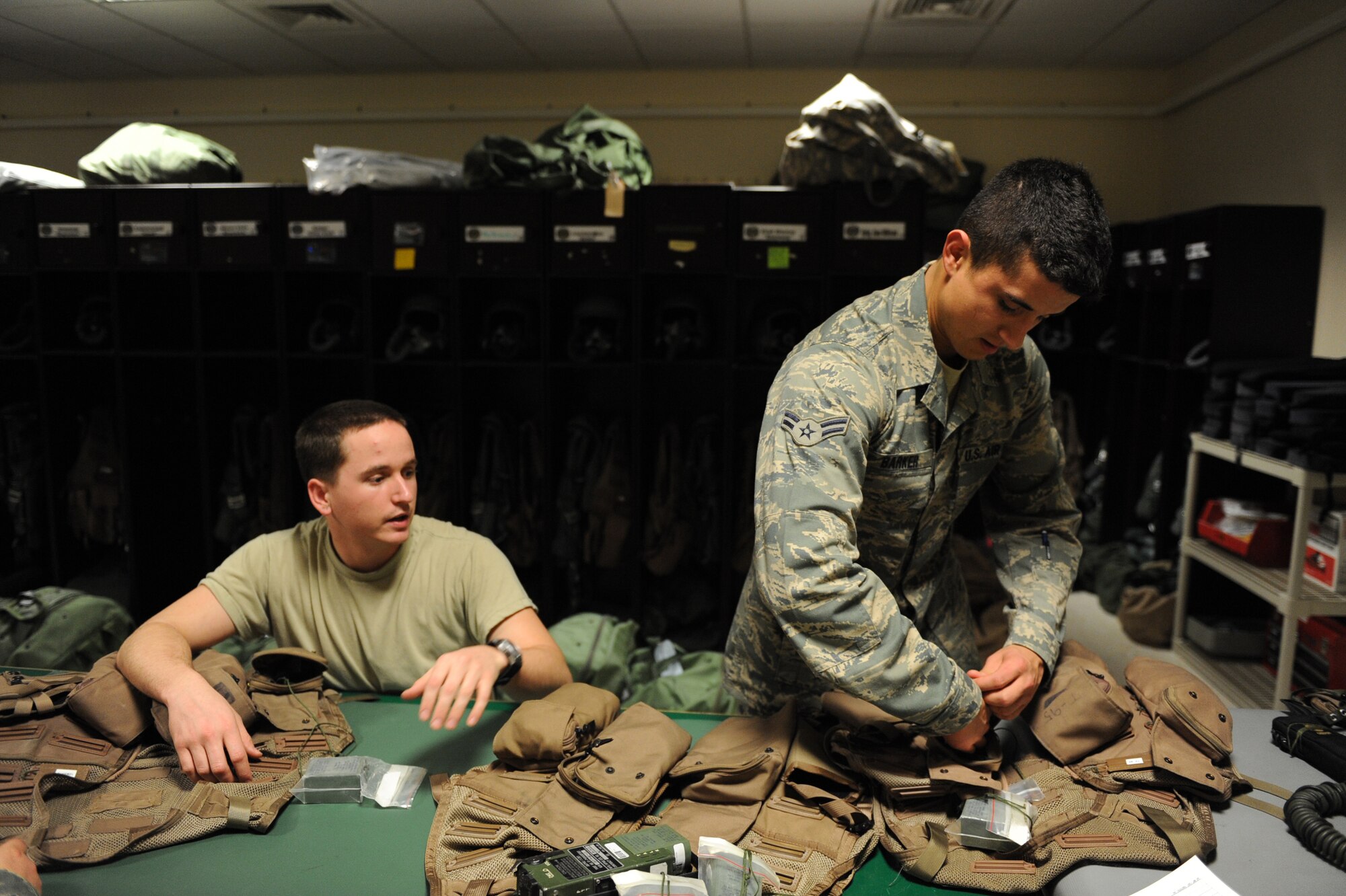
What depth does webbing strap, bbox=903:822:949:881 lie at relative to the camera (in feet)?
3.73

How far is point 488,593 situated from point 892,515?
0.88 metres

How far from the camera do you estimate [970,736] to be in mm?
1288

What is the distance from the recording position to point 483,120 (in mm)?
5062

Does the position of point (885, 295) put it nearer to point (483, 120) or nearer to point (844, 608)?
point (844, 608)

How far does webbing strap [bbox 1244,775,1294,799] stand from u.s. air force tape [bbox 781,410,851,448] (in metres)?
0.81

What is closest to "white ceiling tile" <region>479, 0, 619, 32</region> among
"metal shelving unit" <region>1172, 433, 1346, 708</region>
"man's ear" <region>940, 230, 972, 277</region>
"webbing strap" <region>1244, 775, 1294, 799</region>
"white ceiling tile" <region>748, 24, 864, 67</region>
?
"white ceiling tile" <region>748, 24, 864, 67</region>

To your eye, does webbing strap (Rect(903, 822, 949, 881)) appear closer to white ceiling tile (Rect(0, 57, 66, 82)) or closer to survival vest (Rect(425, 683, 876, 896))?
survival vest (Rect(425, 683, 876, 896))

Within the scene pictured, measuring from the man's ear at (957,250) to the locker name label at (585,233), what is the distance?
7.57ft

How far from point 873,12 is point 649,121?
1.51 meters

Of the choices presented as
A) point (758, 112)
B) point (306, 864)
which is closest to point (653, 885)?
point (306, 864)

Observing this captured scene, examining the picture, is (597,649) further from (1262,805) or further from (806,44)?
(806,44)

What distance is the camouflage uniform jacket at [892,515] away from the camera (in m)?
1.23

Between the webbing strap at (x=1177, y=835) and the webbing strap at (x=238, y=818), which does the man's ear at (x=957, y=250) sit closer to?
the webbing strap at (x=1177, y=835)

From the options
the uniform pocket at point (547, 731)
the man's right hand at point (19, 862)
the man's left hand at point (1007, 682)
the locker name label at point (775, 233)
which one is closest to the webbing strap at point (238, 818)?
the man's right hand at point (19, 862)
